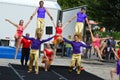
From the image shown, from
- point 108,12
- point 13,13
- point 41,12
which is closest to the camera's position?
point 41,12

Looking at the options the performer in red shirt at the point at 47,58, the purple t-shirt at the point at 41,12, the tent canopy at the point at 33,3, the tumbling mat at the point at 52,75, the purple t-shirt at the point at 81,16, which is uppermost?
the tent canopy at the point at 33,3


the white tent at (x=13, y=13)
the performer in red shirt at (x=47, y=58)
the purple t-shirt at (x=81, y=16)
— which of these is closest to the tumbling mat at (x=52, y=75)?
the performer in red shirt at (x=47, y=58)

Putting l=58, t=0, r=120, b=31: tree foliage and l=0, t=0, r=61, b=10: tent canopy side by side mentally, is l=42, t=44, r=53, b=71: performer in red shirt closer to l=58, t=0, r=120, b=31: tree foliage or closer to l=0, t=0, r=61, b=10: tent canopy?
l=0, t=0, r=61, b=10: tent canopy

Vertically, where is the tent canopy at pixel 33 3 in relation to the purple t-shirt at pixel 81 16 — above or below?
above

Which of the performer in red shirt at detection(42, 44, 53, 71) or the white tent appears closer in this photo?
the performer in red shirt at detection(42, 44, 53, 71)

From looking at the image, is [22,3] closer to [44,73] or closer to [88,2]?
[88,2]

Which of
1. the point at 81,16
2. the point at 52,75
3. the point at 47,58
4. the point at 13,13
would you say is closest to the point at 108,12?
the point at 13,13

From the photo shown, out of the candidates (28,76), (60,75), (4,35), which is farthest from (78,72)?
(4,35)

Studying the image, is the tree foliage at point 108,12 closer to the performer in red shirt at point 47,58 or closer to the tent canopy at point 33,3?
the tent canopy at point 33,3

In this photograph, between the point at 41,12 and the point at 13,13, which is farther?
the point at 13,13

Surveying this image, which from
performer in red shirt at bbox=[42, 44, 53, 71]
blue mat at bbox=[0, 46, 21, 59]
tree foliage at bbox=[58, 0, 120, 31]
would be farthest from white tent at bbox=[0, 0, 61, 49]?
performer in red shirt at bbox=[42, 44, 53, 71]

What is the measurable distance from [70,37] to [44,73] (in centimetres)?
1174

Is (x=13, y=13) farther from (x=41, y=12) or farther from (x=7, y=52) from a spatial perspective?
(x=41, y=12)

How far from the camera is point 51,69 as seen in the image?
20.7m
